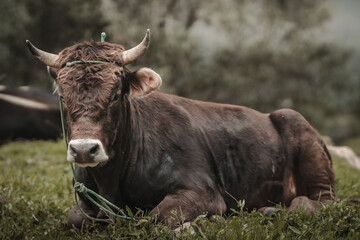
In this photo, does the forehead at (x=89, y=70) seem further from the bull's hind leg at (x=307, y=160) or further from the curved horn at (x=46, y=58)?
the bull's hind leg at (x=307, y=160)

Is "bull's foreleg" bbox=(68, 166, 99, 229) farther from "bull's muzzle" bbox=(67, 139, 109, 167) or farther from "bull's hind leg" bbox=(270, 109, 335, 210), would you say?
"bull's hind leg" bbox=(270, 109, 335, 210)

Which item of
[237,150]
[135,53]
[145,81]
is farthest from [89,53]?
[237,150]

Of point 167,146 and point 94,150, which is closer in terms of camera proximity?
point 94,150

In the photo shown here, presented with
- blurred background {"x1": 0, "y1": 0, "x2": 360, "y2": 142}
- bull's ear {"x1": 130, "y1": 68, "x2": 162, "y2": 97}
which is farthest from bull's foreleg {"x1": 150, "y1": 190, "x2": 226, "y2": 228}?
blurred background {"x1": 0, "y1": 0, "x2": 360, "y2": 142}

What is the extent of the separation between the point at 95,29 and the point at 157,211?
15573 millimetres

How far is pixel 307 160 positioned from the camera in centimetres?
516

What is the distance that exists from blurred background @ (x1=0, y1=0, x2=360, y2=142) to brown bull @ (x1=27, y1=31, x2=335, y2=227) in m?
12.6

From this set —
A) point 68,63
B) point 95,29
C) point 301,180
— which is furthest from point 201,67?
point 68,63

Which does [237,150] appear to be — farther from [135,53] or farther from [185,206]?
[135,53]

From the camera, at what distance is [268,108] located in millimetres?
20109

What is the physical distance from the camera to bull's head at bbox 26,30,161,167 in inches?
136

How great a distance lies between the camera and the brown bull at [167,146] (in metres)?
3.71

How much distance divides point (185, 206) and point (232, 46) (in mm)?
17260

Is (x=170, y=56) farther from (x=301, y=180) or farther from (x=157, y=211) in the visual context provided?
(x=157, y=211)
